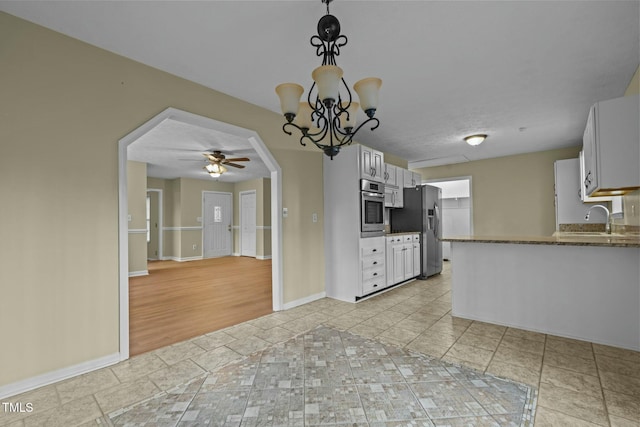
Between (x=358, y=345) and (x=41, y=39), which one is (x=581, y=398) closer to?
(x=358, y=345)

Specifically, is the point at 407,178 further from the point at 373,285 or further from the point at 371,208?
the point at 373,285

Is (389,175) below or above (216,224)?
above

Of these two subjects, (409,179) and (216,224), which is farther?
(216,224)

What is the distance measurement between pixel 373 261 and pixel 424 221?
1.79 m

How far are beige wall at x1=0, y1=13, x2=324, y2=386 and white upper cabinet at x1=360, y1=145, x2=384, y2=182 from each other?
251cm

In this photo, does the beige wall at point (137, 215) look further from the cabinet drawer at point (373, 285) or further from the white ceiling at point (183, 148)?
the cabinet drawer at point (373, 285)

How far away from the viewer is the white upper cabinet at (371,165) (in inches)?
165

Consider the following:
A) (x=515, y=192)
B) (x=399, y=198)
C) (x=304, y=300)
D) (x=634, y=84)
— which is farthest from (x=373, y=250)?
(x=515, y=192)

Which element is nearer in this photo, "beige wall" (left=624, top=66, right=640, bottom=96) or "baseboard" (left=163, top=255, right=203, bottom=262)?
"beige wall" (left=624, top=66, right=640, bottom=96)

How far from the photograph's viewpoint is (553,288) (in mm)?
2918

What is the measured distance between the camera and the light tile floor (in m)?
1.76

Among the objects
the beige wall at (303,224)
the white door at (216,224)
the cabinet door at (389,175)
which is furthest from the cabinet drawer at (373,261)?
the white door at (216,224)

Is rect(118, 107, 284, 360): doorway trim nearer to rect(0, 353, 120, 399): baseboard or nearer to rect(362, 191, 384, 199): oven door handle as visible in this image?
rect(0, 353, 120, 399): baseboard

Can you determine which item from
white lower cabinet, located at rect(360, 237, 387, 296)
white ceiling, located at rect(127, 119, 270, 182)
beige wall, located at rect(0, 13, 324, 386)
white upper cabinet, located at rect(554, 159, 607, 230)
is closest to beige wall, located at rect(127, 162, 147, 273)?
white ceiling, located at rect(127, 119, 270, 182)
